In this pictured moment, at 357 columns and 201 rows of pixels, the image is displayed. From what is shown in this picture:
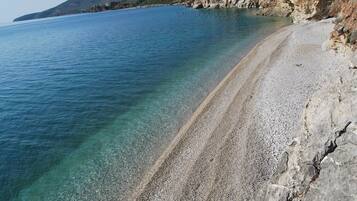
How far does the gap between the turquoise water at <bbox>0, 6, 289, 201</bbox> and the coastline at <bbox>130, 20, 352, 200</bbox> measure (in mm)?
2040

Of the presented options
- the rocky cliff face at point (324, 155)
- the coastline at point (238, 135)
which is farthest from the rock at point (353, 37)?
the rocky cliff face at point (324, 155)

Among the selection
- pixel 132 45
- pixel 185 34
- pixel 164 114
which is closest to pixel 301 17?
pixel 185 34

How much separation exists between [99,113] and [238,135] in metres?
17.3

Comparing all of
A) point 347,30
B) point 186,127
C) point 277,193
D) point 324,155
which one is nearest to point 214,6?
point 347,30

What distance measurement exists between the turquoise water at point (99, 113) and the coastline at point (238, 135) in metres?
2.04

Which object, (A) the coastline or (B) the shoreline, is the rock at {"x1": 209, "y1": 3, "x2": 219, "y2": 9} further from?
(A) the coastline

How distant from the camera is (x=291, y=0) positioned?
87.2 meters

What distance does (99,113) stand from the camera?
36.9 m

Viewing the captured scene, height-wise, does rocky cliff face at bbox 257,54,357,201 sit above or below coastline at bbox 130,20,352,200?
above

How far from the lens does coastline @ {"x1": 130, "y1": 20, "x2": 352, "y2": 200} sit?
21781 mm

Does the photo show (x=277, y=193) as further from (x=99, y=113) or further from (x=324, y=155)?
(x=99, y=113)

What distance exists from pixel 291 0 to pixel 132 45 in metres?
45.0

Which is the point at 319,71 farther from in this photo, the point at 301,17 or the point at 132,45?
the point at 132,45

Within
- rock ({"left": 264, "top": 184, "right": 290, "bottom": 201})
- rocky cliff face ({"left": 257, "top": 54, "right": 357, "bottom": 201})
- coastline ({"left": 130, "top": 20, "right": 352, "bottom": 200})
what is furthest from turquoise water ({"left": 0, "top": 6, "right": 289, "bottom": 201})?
rocky cliff face ({"left": 257, "top": 54, "right": 357, "bottom": 201})
